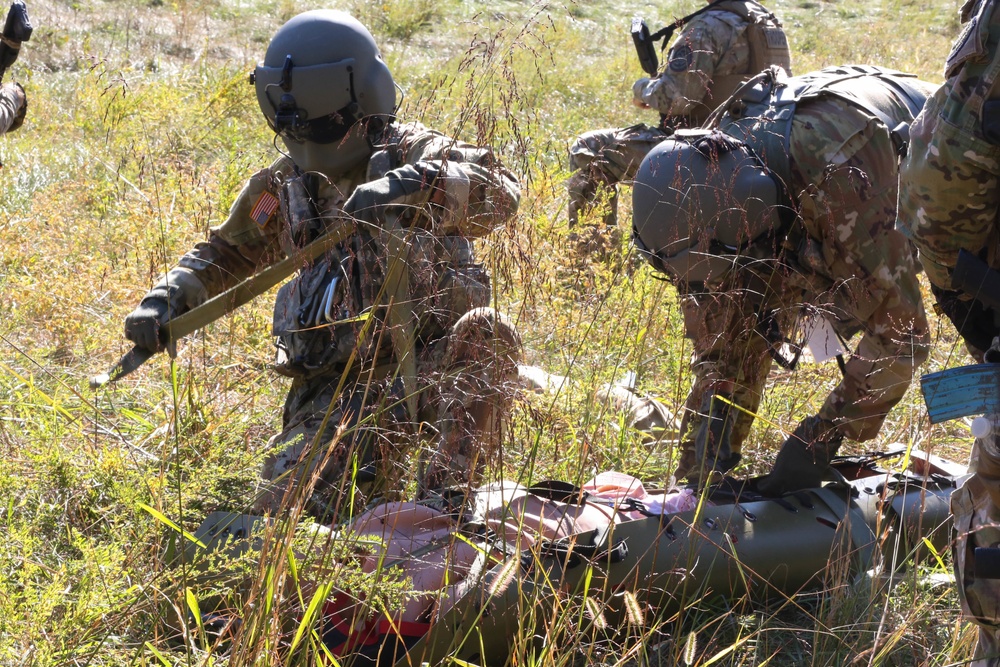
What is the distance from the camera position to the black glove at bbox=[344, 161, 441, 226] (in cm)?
279

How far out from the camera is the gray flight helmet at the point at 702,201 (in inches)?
111

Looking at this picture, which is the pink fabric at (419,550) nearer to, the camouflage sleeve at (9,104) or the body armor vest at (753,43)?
the camouflage sleeve at (9,104)

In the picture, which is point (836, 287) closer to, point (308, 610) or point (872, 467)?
point (872, 467)

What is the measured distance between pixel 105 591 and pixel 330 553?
0.49m

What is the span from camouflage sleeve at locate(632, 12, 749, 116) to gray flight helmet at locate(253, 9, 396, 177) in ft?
7.17

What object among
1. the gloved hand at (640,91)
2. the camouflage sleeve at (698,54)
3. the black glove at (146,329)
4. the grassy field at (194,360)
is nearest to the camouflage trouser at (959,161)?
the grassy field at (194,360)

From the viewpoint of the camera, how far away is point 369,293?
10.7 feet

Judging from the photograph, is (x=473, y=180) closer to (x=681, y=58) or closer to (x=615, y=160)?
(x=681, y=58)

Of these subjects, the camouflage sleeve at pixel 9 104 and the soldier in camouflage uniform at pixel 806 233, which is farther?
the camouflage sleeve at pixel 9 104

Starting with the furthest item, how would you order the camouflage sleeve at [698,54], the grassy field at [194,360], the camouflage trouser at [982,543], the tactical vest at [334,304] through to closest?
the camouflage sleeve at [698,54] → the tactical vest at [334,304] → the grassy field at [194,360] → the camouflage trouser at [982,543]

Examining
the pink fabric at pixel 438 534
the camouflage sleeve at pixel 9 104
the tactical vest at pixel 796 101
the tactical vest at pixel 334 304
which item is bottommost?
the pink fabric at pixel 438 534

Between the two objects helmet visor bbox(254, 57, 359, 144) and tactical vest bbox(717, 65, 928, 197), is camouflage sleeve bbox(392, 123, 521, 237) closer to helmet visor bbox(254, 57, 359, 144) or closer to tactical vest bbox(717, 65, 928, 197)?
helmet visor bbox(254, 57, 359, 144)

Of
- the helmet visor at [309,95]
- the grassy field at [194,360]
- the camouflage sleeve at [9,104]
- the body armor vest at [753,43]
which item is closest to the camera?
the grassy field at [194,360]

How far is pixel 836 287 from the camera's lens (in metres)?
2.59
